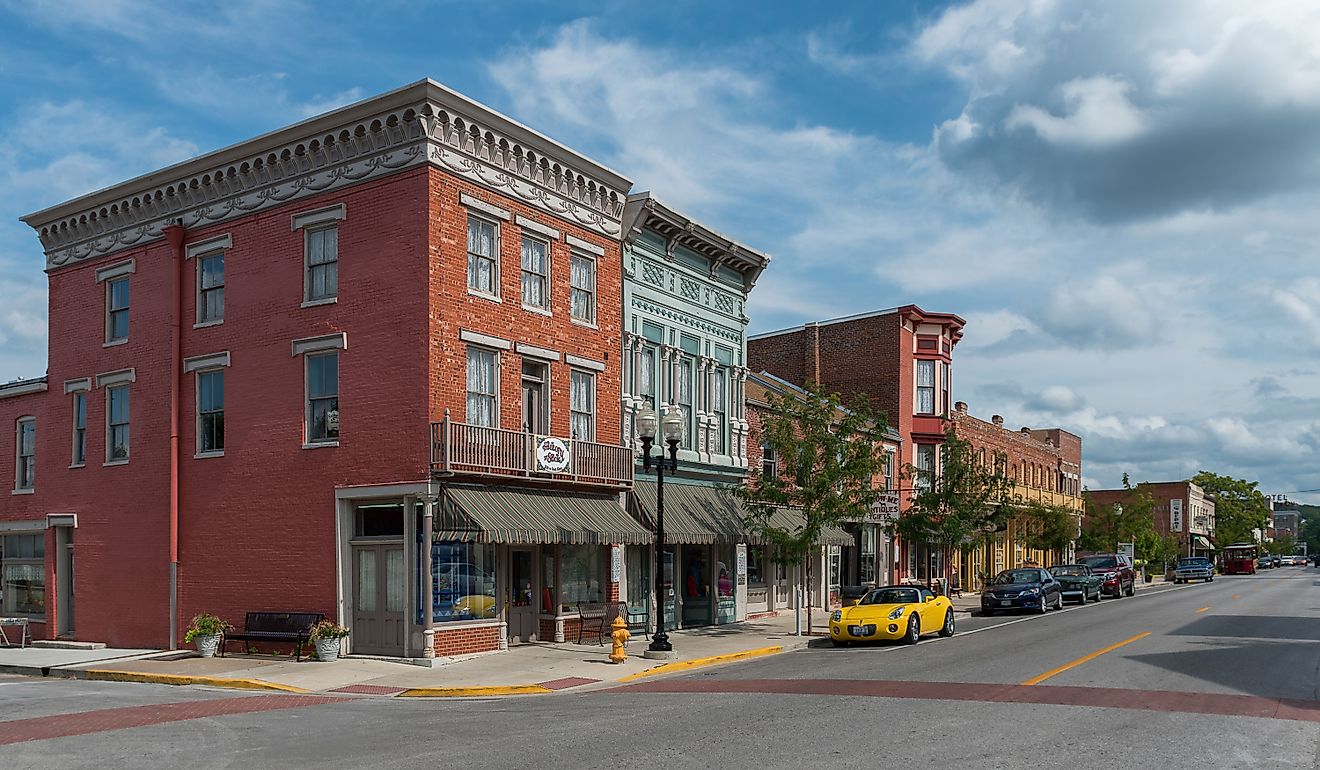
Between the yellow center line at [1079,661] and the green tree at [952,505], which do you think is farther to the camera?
the green tree at [952,505]

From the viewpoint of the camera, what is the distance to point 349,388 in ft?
75.8

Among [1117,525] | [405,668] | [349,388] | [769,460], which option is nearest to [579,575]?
[405,668]

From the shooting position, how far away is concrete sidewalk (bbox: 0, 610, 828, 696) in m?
18.9

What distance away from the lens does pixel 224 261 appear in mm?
25625

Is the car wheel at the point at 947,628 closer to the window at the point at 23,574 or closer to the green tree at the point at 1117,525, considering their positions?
the window at the point at 23,574

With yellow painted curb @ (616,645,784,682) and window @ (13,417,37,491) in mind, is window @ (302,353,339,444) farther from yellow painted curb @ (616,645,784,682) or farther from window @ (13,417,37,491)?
window @ (13,417,37,491)

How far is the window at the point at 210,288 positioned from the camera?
84.7 feet

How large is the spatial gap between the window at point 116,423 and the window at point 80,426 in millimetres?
1200

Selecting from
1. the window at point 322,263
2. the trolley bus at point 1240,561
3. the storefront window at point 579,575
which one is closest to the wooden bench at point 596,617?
the storefront window at point 579,575

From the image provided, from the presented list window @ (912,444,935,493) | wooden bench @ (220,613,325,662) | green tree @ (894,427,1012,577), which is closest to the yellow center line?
wooden bench @ (220,613,325,662)

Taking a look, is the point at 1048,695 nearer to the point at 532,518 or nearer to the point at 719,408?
the point at 532,518

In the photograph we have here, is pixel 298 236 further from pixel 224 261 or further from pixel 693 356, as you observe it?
pixel 693 356

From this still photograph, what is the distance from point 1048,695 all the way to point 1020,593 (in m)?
21.3

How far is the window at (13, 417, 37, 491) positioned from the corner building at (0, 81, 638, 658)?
124 centimetres
